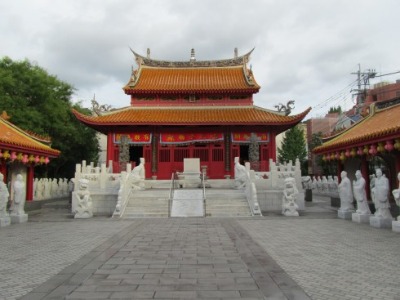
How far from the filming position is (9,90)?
1051 inches

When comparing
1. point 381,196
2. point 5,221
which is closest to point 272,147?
point 381,196

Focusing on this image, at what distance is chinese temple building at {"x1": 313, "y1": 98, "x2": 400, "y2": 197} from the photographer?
1162cm

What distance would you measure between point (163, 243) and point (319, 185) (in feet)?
81.2

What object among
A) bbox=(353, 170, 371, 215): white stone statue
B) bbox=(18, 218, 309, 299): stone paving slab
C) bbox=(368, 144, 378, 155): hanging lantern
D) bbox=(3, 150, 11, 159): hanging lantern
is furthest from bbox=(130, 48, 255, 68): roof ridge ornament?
bbox=(18, 218, 309, 299): stone paving slab

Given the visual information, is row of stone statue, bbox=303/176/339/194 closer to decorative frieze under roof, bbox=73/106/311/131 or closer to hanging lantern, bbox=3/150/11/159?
decorative frieze under roof, bbox=73/106/311/131

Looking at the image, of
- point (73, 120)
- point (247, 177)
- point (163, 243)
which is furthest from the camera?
point (73, 120)

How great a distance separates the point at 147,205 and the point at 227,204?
11.5 ft

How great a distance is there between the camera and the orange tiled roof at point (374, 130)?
11383 mm

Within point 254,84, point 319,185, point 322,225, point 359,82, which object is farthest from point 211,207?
point 359,82

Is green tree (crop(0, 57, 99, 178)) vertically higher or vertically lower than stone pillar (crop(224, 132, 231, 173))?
higher

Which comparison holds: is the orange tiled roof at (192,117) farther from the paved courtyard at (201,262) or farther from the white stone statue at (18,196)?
the paved courtyard at (201,262)

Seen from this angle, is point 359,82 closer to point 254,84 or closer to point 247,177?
point 254,84

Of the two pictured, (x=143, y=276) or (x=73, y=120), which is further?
(x=73, y=120)

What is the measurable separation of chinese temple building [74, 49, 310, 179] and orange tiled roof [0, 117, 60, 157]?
4.19 metres
